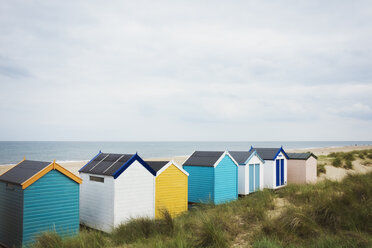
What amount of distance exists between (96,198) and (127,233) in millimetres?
3746

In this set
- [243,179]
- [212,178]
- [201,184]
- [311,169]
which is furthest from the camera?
[311,169]

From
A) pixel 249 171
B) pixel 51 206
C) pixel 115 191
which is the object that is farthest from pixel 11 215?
pixel 249 171

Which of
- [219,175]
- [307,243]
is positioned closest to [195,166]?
[219,175]

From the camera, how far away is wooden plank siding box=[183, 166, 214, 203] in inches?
575

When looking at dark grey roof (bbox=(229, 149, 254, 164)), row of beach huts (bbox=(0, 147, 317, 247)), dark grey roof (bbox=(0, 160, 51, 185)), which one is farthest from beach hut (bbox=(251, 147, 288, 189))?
dark grey roof (bbox=(0, 160, 51, 185))

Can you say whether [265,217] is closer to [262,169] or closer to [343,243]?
[343,243]

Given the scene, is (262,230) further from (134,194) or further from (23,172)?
(23,172)

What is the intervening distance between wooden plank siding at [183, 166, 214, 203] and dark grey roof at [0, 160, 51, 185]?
7379mm

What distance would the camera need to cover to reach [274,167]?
1867 cm

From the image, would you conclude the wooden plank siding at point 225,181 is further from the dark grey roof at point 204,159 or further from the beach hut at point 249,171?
the beach hut at point 249,171

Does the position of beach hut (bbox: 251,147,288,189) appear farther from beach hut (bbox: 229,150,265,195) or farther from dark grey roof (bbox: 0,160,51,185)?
dark grey roof (bbox: 0,160,51,185)

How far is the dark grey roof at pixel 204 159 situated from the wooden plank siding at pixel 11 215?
8126 millimetres

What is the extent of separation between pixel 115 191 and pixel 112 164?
1.16 metres

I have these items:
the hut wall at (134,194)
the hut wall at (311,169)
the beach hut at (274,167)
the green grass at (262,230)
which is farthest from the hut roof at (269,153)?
the green grass at (262,230)
